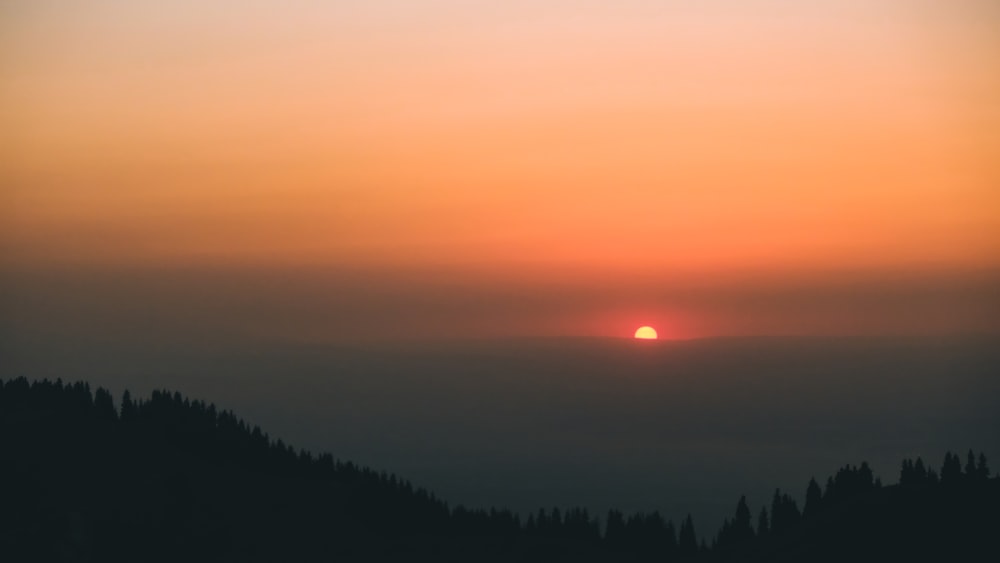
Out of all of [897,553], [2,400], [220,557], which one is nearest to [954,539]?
[897,553]

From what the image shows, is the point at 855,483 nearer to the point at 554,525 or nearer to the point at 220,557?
the point at 554,525

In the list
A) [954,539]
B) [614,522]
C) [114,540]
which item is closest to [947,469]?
[954,539]

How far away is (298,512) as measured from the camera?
129m

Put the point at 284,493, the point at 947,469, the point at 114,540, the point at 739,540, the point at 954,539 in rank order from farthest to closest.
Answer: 1. the point at 284,493
2. the point at 114,540
3. the point at 739,540
4. the point at 947,469
5. the point at 954,539

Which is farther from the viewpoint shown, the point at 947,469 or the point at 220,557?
the point at 220,557

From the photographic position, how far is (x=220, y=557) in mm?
118438

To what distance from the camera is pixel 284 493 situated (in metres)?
134

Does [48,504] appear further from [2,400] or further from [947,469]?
[947,469]

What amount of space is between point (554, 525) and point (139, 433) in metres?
45.5

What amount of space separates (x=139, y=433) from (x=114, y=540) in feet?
79.2

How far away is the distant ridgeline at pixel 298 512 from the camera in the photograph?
99.4 meters

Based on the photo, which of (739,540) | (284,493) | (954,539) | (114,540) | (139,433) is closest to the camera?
(954,539)

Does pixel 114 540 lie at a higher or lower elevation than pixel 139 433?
lower

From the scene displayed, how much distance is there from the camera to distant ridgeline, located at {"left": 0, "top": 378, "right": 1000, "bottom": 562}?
99.4m
